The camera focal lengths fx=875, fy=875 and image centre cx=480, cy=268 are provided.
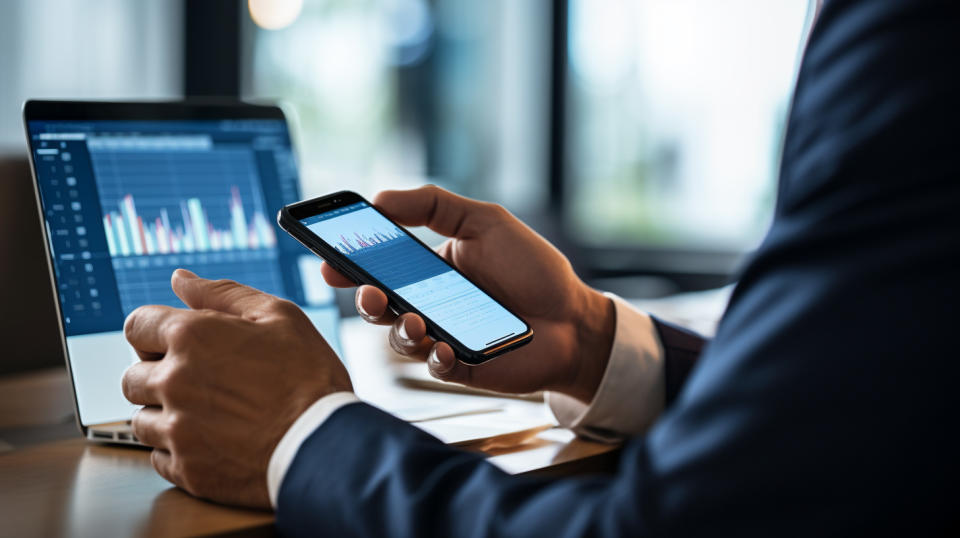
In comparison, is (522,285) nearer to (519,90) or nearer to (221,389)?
(221,389)

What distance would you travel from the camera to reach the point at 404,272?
80 centimetres

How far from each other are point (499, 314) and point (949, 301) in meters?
0.45

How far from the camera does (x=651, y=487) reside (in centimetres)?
46

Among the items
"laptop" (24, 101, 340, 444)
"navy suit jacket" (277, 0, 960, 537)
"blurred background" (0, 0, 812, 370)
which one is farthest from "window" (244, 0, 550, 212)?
"navy suit jacket" (277, 0, 960, 537)

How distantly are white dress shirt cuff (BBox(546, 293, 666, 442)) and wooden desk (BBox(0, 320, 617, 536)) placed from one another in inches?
0.9

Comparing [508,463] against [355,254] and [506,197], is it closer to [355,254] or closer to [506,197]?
[355,254]

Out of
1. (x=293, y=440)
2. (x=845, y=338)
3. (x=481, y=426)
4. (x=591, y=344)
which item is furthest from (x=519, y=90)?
(x=845, y=338)

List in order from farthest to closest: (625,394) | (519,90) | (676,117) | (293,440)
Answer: (519,90), (676,117), (625,394), (293,440)

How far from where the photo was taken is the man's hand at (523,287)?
2.87ft

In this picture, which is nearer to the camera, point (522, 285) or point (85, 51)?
point (522, 285)

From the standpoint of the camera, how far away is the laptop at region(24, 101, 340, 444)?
818 millimetres

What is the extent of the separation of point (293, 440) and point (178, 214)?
1.33 ft

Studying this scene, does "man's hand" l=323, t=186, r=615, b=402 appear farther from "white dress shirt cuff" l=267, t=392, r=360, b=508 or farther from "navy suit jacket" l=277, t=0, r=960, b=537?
"navy suit jacket" l=277, t=0, r=960, b=537

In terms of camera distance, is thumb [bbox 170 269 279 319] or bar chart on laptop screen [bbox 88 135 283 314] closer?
thumb [bbox 170 269 279 319]
